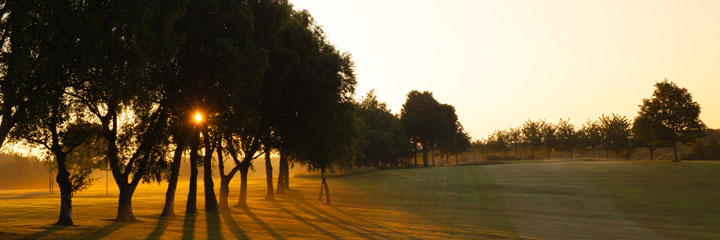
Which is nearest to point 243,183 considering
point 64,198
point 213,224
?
point 213,224

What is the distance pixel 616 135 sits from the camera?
107125mm

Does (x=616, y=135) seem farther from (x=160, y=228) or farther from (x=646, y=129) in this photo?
(x=160, y=228)

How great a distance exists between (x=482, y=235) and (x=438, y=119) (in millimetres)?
96596

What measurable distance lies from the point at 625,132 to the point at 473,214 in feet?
297

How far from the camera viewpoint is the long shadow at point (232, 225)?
2189cm

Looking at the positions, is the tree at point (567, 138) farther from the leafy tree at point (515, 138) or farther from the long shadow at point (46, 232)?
the long shadow at point (46, 232)

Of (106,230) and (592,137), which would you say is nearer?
(106,230)

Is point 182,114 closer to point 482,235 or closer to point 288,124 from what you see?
point 288,124

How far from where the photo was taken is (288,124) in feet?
111

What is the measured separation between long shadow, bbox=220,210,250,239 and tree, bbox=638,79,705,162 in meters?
69.7

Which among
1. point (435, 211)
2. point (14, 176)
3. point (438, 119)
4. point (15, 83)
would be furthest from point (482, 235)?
point (14, 176)

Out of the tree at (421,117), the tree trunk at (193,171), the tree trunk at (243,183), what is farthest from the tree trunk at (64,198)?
the tree at (421,117)

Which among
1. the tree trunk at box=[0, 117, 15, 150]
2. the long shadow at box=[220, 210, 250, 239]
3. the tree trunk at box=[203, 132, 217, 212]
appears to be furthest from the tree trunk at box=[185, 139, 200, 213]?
the tree trunk at box=[0, 117, 15, 150]

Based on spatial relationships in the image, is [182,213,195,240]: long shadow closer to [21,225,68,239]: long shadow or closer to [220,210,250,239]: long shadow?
[220,210,250,239]: long shadow
